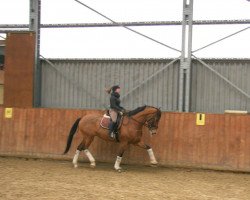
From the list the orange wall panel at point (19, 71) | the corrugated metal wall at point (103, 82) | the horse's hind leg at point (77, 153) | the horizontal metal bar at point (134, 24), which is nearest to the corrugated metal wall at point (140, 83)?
the corrugated metal wall at point (103, 82)

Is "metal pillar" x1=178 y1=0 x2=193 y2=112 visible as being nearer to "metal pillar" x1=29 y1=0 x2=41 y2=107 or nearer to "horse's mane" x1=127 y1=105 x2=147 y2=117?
"horse's mane" x1=127 y1=105 x2=147 y2=117

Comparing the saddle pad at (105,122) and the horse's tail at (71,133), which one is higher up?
the saddle pad at (105,122)

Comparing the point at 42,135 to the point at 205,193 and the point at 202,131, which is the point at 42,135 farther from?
the point at 205,193

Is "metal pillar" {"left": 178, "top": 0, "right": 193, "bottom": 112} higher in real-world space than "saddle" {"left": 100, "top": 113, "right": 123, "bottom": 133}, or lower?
higher

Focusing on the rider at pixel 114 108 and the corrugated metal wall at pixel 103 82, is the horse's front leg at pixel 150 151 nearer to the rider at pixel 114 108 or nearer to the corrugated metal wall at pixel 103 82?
the rider at pixel 114 108

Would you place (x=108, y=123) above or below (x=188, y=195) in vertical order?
above

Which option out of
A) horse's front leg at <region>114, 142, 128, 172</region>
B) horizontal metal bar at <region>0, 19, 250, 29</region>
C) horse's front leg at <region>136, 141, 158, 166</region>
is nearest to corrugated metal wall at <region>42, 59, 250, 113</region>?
horizontal metal bar at <region>0, 19, 250, 29</region>

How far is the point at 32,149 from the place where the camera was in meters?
13.2

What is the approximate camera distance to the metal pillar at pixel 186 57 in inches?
521

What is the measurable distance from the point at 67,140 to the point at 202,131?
151 inches

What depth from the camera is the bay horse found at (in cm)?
1118

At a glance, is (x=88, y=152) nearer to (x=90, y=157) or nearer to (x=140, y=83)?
(x=90, y=157)

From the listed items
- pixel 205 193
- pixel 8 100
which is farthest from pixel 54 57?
pixel 205 193

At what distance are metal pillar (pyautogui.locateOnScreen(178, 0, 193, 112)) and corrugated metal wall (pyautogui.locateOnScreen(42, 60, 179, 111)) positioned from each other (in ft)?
1.26
